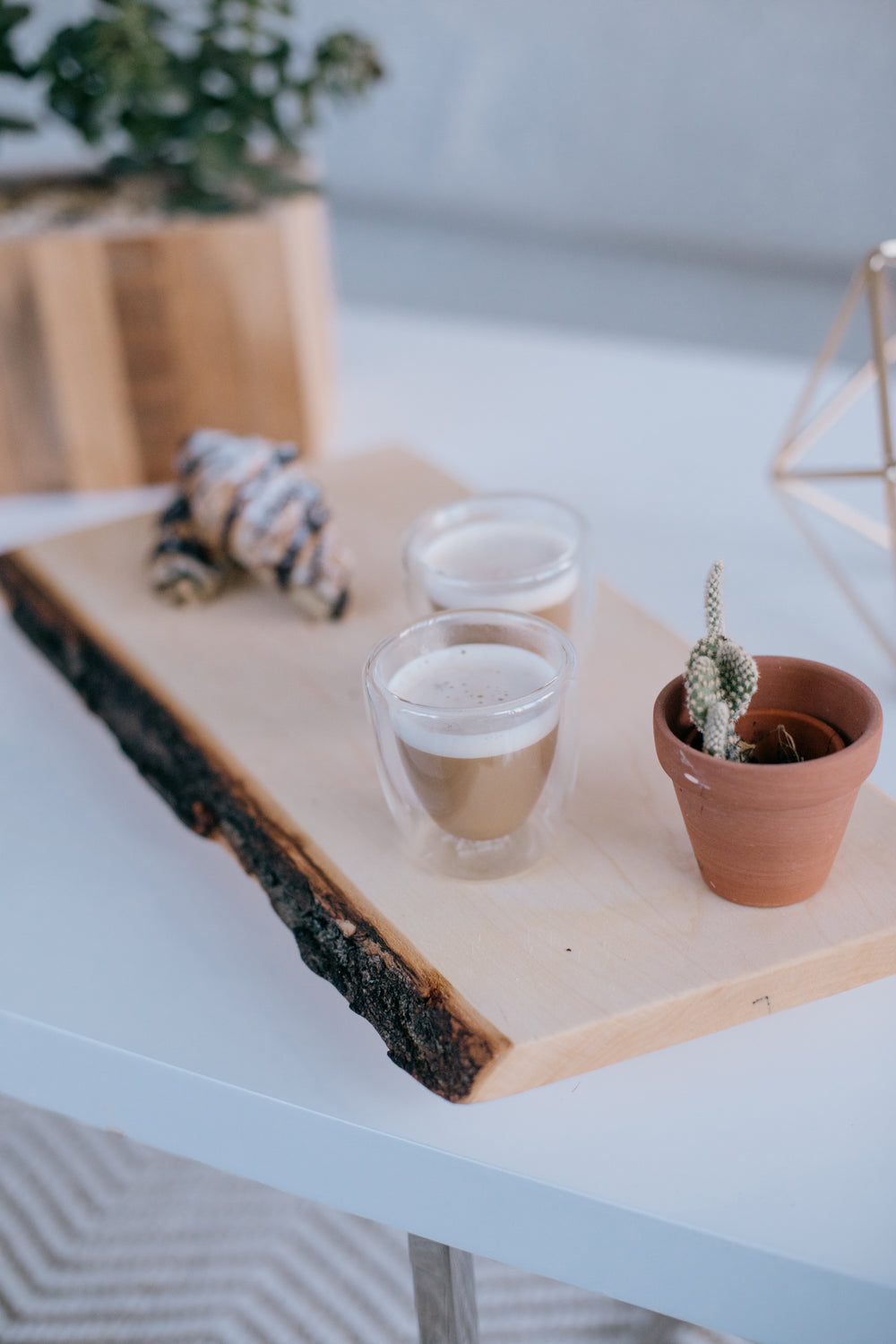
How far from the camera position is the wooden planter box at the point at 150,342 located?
1.12m

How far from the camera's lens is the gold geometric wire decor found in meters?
0.76

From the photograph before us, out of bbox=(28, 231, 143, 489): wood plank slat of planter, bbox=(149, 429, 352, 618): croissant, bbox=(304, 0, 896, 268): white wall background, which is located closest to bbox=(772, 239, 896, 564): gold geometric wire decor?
bbox=(149, 429, 352, 618): croissant

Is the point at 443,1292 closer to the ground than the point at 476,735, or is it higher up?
closer to the ground

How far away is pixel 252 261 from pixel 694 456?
448 mm

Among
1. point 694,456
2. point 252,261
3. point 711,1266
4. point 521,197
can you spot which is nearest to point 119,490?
point 252,261

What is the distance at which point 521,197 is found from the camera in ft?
6.71

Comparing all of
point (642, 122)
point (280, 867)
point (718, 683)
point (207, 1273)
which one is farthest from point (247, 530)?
point (642, 122)

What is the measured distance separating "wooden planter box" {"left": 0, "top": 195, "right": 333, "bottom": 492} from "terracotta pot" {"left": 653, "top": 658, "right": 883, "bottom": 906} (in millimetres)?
740

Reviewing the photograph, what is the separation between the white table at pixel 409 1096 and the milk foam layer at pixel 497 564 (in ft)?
0.63

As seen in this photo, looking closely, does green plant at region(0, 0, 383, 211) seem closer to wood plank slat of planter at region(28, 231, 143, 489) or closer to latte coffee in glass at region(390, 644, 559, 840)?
wood plank slat of planter at region(28, 231, 143, 489)

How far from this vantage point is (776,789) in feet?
1.67

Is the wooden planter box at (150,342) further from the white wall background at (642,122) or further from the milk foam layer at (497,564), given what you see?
the white wall background at (642,122)

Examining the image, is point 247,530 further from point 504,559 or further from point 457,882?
point 457,882

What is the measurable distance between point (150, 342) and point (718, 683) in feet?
2.65
